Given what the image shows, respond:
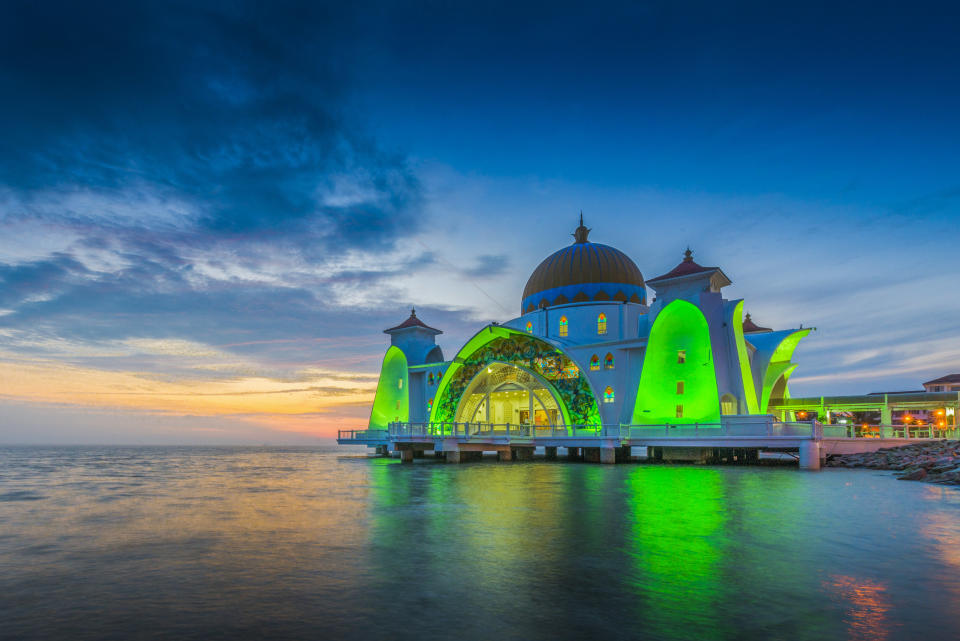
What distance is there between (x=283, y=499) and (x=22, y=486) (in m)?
13.9

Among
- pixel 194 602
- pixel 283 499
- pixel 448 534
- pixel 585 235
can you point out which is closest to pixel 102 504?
pixel 283 499

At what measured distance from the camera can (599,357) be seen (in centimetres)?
3569

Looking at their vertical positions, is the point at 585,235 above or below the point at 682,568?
above

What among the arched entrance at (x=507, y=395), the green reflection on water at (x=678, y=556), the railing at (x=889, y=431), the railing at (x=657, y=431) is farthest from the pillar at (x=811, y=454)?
the arched entrance at (x=507, y=395)

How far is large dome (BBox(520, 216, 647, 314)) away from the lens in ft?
129

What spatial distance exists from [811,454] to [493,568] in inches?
884

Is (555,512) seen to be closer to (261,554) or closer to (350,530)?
(350,530)

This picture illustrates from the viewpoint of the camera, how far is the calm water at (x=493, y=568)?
233 inches

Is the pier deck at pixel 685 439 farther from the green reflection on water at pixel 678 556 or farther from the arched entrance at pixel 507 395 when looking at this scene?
the green reflection on water at pixel 678 556

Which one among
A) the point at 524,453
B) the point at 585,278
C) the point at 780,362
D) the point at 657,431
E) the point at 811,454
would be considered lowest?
the point at 524,453

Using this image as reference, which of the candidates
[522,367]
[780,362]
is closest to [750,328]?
[780,362]

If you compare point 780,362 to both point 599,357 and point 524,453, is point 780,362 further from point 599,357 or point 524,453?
point 524,453

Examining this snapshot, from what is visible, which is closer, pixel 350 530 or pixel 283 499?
pixel 350 530

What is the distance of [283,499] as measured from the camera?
57.3 ft
